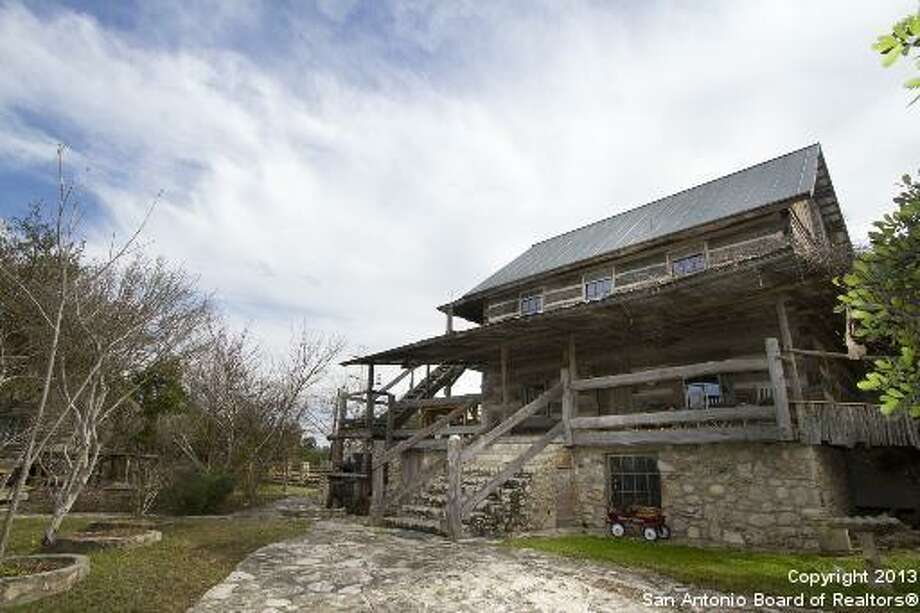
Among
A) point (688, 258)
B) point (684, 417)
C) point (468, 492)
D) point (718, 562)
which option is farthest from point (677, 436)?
point (688, 258)

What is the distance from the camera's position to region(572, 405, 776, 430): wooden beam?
33.3ft

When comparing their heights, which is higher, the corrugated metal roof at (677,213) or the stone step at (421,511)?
the corrugated metal roof at (677,213)

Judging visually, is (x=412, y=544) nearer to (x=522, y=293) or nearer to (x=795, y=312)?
(x=795, y=312)

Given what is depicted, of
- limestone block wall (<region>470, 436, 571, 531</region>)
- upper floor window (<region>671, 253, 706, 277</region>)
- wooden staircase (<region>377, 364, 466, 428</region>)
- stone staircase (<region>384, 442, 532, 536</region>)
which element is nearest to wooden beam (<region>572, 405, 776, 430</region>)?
limestone block wall (<region>470, 436, 571, 531</region>)

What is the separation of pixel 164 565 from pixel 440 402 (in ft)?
33.5

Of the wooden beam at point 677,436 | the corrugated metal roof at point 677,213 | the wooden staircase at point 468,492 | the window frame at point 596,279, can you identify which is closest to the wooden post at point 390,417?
the wooden staircase at point 468,492

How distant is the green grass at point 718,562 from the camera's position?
274 inches

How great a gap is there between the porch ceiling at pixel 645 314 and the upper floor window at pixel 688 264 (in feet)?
6.95

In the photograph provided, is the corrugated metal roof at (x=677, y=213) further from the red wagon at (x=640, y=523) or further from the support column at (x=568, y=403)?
the red wagon at (x=640, y=523)

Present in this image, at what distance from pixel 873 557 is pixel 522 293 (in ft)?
44.9

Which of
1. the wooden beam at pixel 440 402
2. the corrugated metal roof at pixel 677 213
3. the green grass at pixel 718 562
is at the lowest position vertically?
the green grass at pixel 718 562

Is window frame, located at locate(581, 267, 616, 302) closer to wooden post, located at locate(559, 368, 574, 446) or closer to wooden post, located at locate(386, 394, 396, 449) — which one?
wooden post, located at locate(559, 368, 574, 446)

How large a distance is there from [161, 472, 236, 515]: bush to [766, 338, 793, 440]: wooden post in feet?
47.3

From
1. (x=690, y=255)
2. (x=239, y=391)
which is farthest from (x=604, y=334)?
(x=239, y=391)
